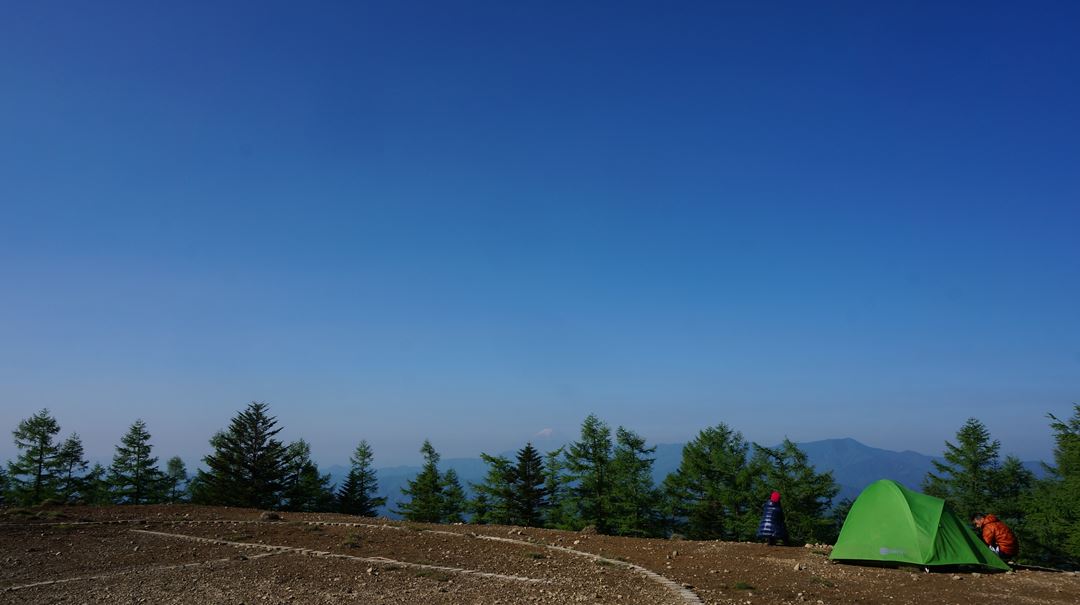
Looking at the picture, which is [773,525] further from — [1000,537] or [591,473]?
[591,473]

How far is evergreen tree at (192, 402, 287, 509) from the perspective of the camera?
195 feet

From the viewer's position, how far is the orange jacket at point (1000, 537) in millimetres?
20141

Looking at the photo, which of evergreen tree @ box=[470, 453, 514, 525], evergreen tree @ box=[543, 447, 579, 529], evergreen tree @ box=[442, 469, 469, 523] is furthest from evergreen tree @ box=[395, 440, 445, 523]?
evergreen tree @ box=[543, 447, 579, 529]

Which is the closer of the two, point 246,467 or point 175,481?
point 246,467

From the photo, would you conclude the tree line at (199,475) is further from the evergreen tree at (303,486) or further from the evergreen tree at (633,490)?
the evergreen tree at (633,490)

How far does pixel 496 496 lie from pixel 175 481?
47086 mm

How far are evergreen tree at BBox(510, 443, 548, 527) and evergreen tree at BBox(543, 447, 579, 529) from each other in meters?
0.55

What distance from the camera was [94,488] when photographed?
226ft

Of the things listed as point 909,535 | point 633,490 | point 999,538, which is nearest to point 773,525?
point 909,535

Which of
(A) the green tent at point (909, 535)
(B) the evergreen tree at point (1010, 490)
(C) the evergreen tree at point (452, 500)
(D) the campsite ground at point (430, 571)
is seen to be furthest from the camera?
(C) the evergreen tree at point (452, 500)

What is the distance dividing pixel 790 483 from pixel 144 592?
57566mm

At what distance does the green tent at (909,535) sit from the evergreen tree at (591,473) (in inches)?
1504

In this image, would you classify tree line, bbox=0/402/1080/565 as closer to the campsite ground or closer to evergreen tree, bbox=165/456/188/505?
evergreen tree, bbox=165/456/188/505

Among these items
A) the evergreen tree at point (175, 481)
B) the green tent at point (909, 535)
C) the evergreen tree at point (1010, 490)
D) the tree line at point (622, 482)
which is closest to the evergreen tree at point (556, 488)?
the tree line at point (622, 482)
